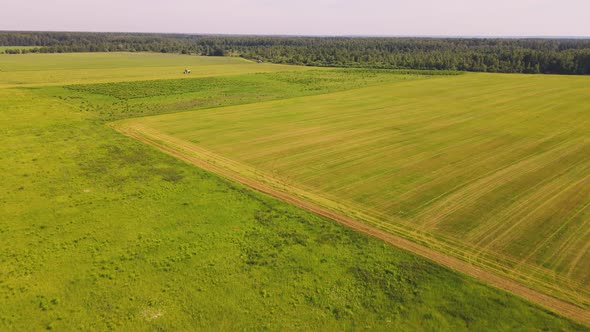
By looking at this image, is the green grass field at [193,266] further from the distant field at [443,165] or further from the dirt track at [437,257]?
the distant field at [443,165]

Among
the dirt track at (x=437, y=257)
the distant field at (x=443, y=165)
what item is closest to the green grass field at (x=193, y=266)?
the dirt track at (x=437, y=257)

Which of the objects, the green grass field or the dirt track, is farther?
the dirt track

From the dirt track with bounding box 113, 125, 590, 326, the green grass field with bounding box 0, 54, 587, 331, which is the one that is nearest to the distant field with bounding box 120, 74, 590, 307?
the dirt track with bounding box 113, 125, 590, 326

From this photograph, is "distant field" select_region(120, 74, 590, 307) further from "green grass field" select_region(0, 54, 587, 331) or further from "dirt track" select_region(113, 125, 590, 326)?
"green grass field" select_region(0, 54, 587, 331)

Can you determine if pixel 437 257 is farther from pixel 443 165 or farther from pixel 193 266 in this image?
pixel 443 165

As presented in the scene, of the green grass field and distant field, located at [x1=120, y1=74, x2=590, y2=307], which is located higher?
distant field, located at [x1=120, y1=74, x2=590, y2=307]

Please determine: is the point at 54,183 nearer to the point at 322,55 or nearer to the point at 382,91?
the point at 382,91

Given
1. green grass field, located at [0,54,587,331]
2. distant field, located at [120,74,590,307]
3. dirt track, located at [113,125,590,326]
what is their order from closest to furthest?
green grass field, located at [0,54,587,331] → dirt track, located at [113,125,590,326] → distant field, located at [120,74,590,307]

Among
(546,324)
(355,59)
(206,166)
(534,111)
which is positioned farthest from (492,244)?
(355,59)
